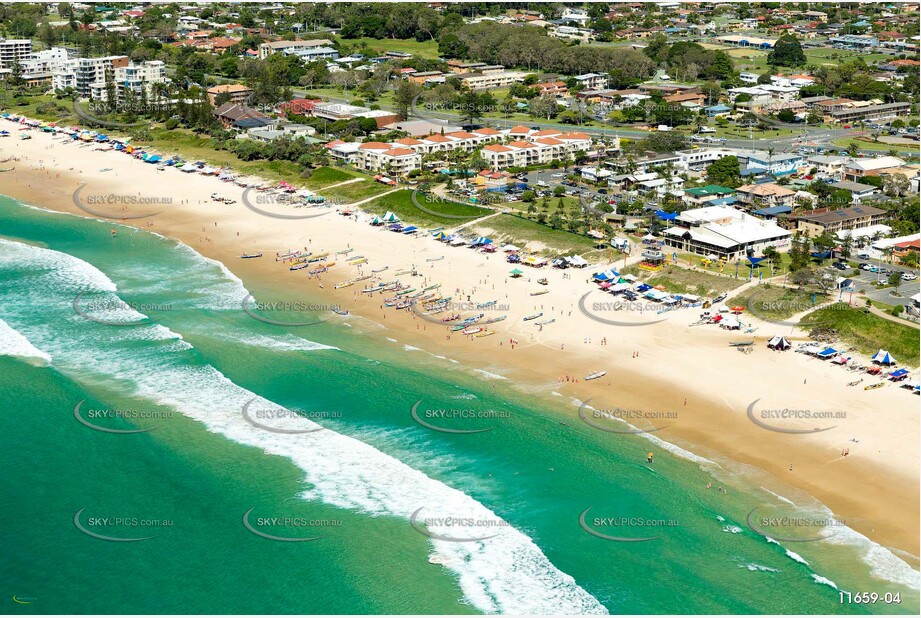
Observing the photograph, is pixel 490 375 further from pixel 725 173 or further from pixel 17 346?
pixel 725 173

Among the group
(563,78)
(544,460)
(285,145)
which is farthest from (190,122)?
(544,460)

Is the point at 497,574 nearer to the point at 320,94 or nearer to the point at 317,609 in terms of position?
the point at 317,609

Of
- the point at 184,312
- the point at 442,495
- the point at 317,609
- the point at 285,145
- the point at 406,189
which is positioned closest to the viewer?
the point at 317,609
